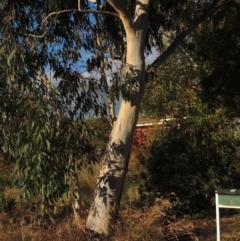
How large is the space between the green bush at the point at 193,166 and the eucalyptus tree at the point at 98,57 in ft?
8.32

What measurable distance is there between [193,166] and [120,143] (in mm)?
3105

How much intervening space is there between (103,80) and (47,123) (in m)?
2.27

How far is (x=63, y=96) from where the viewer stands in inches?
378

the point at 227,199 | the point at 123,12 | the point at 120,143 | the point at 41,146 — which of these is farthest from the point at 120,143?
the point at 227,199

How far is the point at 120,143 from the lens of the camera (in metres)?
9.44

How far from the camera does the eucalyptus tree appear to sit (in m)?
9.29

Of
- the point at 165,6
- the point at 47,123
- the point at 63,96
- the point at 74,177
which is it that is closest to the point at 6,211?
the point at 74,177

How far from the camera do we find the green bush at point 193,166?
11938 millimetres

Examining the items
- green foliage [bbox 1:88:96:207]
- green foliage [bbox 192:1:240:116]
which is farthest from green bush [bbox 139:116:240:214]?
green foliage [bbox 1:88:96:207]

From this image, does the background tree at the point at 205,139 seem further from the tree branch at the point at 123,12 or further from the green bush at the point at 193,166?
the tree branch at the point at 123,12

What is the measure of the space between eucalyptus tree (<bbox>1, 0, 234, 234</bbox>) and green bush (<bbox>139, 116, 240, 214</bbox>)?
2537 millimetres

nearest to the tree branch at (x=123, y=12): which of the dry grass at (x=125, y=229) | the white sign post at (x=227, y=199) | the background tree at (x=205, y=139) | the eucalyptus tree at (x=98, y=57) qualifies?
the eucalyptus tree at (x=98, y=57)

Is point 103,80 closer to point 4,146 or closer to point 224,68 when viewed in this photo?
point 4,146

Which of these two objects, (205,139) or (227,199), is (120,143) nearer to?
(227,199)
